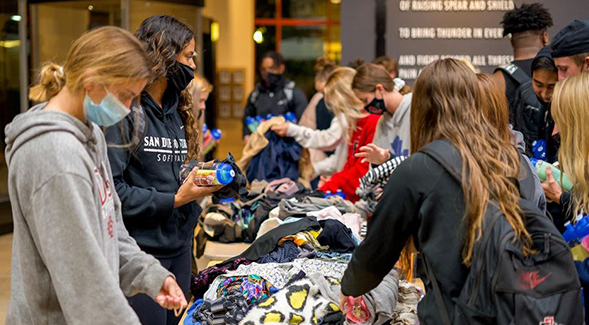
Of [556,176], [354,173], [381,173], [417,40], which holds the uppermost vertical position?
[417,40]

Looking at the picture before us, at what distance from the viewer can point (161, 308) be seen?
8.50 ft

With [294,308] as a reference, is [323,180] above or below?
above

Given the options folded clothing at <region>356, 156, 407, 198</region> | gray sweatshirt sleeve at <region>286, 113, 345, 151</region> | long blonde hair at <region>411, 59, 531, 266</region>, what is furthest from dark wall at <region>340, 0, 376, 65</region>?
long blonde hair at <region>411, 59, 531, 266</region>

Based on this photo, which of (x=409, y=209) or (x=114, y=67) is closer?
(x=114, y=67)

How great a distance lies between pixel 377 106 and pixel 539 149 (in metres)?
1.17

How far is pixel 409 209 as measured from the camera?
197cm

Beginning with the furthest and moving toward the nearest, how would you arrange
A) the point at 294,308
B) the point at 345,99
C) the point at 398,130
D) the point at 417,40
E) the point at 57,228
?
1. the point at 417,40
2. the point at 345,99
3. the point at 398,130
4. the point at 294,308
5. the point at 57,228

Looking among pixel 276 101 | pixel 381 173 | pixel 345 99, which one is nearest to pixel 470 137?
pixel 381 173

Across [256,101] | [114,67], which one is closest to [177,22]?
[114,67]

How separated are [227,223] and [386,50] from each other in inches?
95.4

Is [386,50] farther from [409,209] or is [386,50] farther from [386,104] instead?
[409,209]

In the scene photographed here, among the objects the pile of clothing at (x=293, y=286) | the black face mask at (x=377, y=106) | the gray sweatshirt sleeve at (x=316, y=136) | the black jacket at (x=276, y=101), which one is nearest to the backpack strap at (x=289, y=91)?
the black jacket at (x=276, y=101)

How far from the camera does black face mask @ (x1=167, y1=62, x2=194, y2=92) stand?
2741 millimetres

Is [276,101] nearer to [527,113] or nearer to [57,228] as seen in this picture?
[527,113]
